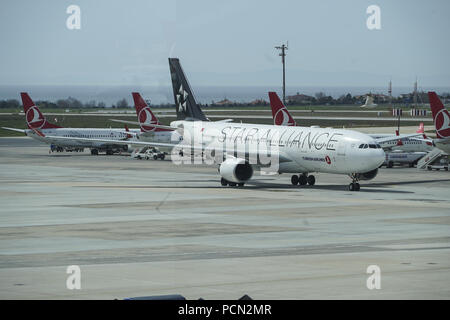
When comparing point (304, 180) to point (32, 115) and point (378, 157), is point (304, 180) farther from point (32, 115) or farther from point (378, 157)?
point (32, 115)

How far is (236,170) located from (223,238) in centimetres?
2762

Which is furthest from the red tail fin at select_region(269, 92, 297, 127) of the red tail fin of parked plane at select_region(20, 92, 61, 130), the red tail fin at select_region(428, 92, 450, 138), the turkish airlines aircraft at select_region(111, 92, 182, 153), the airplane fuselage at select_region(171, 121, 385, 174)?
the red tail fin of parked plane at select_region(20, 92, 61, 130)

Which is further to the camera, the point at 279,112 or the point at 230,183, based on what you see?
the point at 279,112

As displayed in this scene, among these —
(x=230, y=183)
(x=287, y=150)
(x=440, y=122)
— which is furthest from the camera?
(x=440, y=122)

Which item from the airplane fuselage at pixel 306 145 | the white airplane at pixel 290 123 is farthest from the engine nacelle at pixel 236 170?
the white airplane at pixel 290 123

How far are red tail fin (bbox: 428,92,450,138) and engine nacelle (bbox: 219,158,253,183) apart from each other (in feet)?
89.9

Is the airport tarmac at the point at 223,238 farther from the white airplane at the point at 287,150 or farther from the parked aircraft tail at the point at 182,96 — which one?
the parked aircraft tail at the point at 182,96

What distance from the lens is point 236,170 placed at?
209 ft

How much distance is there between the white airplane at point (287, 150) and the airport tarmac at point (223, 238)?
162 centimetres

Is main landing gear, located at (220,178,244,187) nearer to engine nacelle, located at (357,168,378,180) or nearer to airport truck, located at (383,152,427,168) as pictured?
engine nacelle, located at (357,168,378,180)

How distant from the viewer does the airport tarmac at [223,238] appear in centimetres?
2416

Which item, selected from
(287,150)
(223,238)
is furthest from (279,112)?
(223,238)
